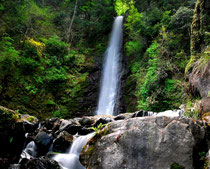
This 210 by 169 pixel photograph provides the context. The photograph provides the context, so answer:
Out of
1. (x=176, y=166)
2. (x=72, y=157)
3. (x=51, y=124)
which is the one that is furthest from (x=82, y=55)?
(x=176, y=166)

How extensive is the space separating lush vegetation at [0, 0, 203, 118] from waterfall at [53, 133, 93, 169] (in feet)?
15.7

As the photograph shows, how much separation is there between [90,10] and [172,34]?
38.6ft

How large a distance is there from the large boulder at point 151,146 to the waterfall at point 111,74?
9908 mm

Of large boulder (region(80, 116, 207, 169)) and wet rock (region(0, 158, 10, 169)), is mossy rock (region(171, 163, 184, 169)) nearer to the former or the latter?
large boulder (region(80, 116, 207, 169))

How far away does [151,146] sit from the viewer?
273cm

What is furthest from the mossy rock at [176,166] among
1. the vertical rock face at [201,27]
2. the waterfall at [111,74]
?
the waterfall at [111,74]

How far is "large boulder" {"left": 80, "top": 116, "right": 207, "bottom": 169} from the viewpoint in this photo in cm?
257

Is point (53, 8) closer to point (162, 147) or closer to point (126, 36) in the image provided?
point (126, 36)

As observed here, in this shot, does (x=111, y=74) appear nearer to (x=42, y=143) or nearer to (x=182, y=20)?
(x=182, y=20)

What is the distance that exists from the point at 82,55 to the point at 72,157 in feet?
40.7

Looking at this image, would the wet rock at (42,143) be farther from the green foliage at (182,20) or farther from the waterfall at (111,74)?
the green foliage at (182,20)

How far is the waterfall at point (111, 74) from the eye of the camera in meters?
13.6

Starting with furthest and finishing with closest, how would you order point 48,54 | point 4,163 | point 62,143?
point 48,54 < point 62,143 < point 4,163

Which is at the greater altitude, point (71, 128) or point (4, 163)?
point (71, 128)
